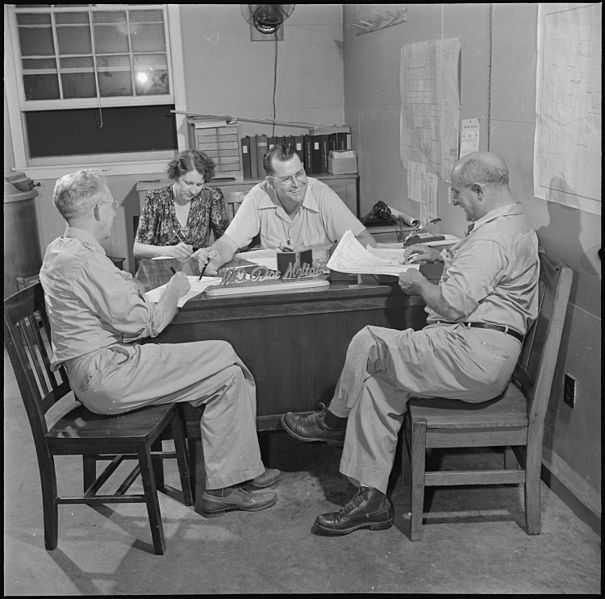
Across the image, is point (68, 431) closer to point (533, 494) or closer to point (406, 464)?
point (406, 464)

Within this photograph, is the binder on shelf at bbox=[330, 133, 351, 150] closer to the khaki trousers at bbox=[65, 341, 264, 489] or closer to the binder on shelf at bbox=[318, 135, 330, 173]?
the binder on shelf at bbox=[318, 135, 330, 173]

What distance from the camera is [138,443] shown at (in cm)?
233

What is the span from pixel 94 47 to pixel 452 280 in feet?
15.0

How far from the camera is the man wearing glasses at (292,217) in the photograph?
3471 mm

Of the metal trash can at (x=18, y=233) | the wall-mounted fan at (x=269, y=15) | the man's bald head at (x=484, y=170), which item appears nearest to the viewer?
the man's bald head at (x=484, y=170)

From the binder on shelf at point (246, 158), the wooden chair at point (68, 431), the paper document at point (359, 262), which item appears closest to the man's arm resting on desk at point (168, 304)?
the wooden chair at point (68, 431)

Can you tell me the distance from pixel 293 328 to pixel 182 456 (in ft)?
2.02

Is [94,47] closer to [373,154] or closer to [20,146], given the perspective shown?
[20,146]

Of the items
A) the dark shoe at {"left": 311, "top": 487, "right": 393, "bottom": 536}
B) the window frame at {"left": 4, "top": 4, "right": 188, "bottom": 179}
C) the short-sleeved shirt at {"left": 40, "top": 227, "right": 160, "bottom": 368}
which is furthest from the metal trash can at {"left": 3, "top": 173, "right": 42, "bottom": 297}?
the dark shoe at {"left": 311, "top": 487, "right": 393, "bottom": 536}

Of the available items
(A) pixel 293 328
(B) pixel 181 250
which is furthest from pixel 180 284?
(B) pixel 181 250

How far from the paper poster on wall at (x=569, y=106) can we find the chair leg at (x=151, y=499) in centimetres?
161

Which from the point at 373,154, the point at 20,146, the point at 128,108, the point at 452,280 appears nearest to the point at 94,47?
the point at 128,108

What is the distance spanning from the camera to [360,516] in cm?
249

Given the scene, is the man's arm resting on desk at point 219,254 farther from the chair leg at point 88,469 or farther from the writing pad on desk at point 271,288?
the chair leg at point 88,469
